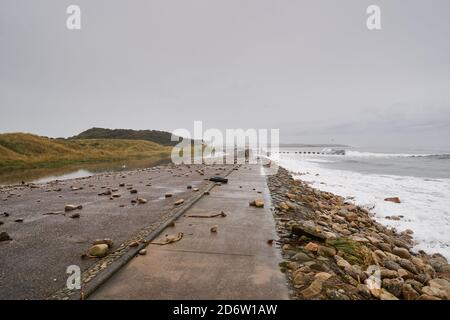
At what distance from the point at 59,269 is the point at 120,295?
144 cm

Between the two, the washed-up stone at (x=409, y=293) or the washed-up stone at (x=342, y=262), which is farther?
the washed-up stone at (x=342, y=262)

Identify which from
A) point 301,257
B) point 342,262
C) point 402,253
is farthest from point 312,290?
point 402,253

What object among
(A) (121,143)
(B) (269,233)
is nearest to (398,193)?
(B) (269,233)

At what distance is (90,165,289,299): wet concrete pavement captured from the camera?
3383 mm

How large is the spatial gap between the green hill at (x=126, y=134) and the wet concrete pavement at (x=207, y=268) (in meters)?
128

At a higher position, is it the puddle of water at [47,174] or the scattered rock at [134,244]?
the scattered rock at [134,244]

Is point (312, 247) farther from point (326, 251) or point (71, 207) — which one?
point (71, 207)

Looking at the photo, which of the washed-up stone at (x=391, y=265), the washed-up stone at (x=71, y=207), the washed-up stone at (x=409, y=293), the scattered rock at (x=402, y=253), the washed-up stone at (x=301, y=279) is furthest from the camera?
the washed-up stone at (x=71, y=207)

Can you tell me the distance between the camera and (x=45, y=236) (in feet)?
18.7

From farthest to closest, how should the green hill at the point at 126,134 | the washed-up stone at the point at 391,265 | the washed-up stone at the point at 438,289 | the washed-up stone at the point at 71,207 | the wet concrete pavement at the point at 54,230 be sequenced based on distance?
the green hill at the point at 126,134
the washed-up stone at the point at 71,207
the washed-up stone at the point at 391,265
the washed-up stone at the point at 438,289
the wet concrete pavement at the point at 54,230

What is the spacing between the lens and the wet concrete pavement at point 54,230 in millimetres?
3830

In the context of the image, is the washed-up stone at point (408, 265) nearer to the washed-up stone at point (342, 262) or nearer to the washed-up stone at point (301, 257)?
the washed-up stone at point (342, 262)

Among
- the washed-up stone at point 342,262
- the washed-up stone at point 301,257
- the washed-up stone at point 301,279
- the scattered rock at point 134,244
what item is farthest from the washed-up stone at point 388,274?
the scattered rock at point 134,244

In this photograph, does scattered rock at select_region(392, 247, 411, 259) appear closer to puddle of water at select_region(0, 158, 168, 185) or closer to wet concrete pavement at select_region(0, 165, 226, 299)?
wet concrete pavement at select_region(0, 165, 226, 299)
